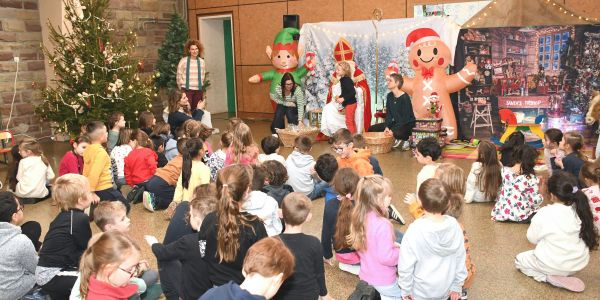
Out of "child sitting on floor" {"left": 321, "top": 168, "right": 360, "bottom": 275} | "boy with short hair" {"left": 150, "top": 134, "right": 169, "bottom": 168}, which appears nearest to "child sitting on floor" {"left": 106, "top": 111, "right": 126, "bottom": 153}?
"boy with short hair" {"left": 150, "top": 134, "right": 169, "bottom": 168}

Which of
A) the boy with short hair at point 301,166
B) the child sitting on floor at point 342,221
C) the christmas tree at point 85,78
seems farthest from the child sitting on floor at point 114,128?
the child sitting on floor at point 342,221

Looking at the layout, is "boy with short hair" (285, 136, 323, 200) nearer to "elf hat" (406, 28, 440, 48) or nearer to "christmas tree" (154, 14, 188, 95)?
"elf hat" (406, 28, 440, 48)

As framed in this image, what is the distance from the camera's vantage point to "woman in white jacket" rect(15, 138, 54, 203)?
19.9ft

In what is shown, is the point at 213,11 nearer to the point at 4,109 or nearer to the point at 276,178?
the point at 4,109

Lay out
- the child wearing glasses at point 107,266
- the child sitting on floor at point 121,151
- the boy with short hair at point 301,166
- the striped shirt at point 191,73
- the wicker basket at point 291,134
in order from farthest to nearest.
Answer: the striped shirt at point 191,73 → the wicker basket at point 291,134 → the child sitting on floor at point 121,151 → the boy with short hair at point 301,166 → the child wearing glasses at point 107,266

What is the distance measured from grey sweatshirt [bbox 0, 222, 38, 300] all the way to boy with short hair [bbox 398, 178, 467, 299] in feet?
7.47

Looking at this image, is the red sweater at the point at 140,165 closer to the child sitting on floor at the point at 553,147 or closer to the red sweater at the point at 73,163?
the red sweater at the point at 73,163

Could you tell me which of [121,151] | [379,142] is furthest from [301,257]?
[379,142]

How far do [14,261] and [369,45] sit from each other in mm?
7050

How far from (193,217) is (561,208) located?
249 centimetres

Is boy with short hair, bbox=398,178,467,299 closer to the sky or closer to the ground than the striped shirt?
closer to the ground

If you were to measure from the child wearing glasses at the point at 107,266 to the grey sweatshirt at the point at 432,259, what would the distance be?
1567 millimetres

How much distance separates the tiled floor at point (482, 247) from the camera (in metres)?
3.85

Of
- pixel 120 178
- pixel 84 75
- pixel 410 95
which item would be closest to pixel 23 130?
pixel 84 75
